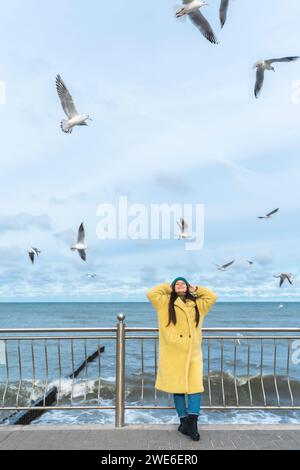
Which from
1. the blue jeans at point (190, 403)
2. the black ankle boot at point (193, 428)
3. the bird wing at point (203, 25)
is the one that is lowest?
the black ankle boot at point (193, 428)

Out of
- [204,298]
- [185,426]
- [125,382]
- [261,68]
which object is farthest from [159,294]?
[125,382]

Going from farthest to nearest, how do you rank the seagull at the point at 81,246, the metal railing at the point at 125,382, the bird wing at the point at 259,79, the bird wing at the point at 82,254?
1. the bird wing at the point at 82,254
2. the seagull at the point at 81,246
3. the bird wing at the point at 259,79
4. the metal railing at the point at 125,382

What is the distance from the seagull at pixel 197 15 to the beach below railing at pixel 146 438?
232 inches

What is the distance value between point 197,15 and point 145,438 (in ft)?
21.8

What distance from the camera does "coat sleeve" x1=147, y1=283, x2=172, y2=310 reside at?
5.25 meters

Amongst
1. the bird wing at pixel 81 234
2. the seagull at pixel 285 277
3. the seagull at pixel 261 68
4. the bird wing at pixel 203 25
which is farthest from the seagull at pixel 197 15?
the seagull at pixel 285 277

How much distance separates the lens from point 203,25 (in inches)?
330

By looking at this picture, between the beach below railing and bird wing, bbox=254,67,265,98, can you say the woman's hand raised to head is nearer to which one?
the beach below railing

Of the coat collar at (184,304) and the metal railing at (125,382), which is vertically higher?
the coat collar at (184,304)

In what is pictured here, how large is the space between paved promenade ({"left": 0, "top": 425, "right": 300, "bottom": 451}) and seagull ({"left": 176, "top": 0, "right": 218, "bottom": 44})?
590 centimetres

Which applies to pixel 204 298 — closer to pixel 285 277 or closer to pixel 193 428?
pixel 193 428

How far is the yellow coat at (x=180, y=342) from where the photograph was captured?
5.21m

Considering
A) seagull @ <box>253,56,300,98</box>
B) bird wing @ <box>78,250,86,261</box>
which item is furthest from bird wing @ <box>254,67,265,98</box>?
bird wing @ <box>78,250,86,261</box>

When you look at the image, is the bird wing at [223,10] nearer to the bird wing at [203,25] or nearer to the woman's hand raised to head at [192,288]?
the bird wing at [203,25]
